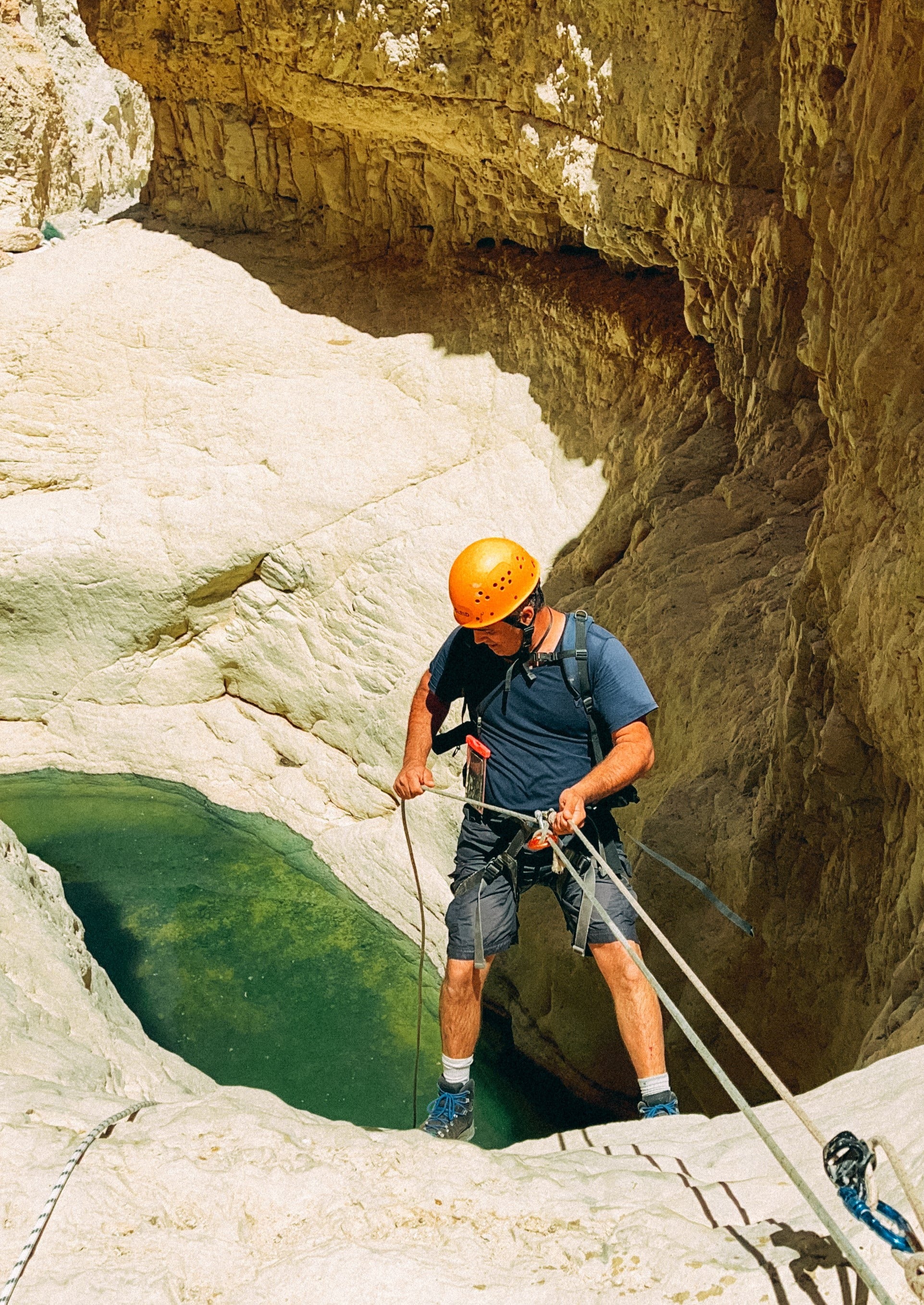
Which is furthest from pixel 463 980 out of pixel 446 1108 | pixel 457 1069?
pixel 446 1108

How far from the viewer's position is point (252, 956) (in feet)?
21.8

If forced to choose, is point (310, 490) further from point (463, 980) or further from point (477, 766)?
point (463, 980)

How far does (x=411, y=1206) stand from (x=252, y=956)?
14.6 ft

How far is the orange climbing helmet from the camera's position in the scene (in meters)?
3.54

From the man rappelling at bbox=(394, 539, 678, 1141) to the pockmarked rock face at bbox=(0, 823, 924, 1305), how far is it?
69 cm

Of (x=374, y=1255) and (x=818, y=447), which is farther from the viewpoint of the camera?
(x=818, y=447)

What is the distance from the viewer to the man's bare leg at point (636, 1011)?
357cm

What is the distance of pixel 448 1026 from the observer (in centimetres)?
382

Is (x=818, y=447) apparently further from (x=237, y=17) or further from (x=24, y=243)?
(x=24, y=243)

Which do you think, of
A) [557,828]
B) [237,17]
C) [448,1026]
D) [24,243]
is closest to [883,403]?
[557,828]

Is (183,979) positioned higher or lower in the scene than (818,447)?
lower

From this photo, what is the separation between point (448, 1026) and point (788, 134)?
3.70m

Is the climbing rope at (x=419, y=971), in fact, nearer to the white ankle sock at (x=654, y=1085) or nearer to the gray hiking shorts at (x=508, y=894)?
the gray hiking shorts at (x=508, y=894)

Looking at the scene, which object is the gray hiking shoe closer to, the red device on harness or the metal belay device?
the red device on harness
